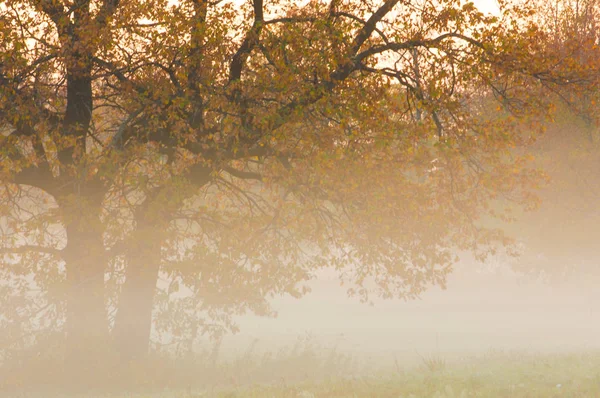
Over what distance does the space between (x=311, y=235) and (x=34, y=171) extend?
743cm

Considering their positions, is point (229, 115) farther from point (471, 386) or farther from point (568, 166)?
point (568, 166)

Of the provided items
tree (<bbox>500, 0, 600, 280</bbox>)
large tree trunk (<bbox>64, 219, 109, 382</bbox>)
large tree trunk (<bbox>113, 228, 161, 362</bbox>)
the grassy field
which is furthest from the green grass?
tree (<bbox>500, 0, 600, 280</bbox>)

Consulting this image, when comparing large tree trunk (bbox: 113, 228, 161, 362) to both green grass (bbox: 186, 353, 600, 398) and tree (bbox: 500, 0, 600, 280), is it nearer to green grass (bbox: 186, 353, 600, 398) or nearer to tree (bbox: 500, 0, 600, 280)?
green grass (bbox: 186, 353, 600, 398)

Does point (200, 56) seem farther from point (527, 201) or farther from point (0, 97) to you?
point (527, 201)

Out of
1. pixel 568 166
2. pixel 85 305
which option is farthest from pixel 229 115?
pixel 568 166

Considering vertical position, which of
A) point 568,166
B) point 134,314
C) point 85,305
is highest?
point 568,166

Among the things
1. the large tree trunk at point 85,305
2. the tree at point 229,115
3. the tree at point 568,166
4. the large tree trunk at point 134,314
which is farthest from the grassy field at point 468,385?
the tree at point 568,166

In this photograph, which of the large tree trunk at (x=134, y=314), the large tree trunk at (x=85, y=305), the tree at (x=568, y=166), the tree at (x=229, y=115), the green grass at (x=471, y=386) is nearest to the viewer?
the green grass at (x=471, y=386)

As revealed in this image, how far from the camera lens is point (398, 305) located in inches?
1826

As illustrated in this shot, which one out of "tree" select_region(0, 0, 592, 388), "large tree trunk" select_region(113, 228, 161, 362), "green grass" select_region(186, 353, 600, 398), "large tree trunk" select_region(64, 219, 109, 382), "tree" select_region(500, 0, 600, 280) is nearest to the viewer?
"green grass" select_region(186, 353, 600, 398)

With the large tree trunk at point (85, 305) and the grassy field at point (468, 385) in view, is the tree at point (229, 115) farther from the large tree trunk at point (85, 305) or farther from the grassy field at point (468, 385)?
the grassy field at point (468, 385)

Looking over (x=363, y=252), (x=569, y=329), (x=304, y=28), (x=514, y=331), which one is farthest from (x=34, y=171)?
(x=569, y=329)

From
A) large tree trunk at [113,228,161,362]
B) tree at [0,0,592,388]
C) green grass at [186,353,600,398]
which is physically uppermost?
tree at [0,0,592,388]

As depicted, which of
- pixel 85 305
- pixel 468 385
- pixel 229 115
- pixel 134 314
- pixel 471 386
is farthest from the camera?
pixel 134 314
